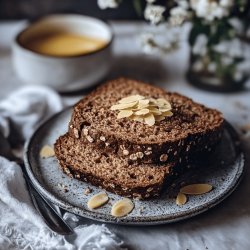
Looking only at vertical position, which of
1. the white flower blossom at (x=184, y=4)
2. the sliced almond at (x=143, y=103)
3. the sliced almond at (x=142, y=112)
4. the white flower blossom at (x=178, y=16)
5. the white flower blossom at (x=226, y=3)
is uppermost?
the white flower blossom at (x=226, y=3)

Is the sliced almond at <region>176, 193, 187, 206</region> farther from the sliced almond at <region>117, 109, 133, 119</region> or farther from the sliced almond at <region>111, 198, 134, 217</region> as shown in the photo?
the sliced almond at <region>117, 109, 133, 119</region>

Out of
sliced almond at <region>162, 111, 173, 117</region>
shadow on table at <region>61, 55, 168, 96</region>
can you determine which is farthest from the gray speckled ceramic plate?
shadow on table at <region>61, 55, 168, 96</region>

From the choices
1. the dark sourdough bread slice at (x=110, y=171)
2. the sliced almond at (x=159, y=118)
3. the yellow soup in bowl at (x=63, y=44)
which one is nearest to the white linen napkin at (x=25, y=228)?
the dark sourdough bread slice at (x=110, y=171)

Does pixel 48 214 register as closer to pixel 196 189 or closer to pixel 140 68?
pixel 196 189

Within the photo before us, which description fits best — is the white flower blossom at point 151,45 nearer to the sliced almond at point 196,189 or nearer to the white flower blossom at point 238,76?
the white flower blossom at point 238,76

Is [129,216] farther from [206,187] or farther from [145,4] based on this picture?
[145,4]

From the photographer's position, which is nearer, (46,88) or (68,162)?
(68,162)

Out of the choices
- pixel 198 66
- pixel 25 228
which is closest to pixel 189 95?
pixel 198 66

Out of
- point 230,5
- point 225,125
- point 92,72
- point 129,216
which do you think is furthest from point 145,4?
point 129,216
